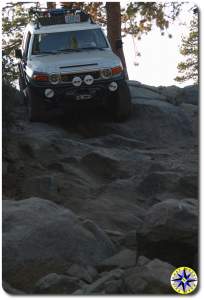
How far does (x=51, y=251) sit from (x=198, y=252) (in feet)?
4.71

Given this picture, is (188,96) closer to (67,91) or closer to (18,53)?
(18,53)

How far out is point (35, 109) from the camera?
11930 millimetres

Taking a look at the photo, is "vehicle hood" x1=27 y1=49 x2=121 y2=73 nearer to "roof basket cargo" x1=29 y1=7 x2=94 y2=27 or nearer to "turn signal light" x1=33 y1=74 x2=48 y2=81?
"turn signal light" x1=33 y1=74 x2=48 y2=81

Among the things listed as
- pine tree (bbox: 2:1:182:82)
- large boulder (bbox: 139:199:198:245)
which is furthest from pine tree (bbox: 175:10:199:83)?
large boulder (bbox: 139:199:198:245)

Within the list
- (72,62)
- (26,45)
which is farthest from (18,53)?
(72,62)

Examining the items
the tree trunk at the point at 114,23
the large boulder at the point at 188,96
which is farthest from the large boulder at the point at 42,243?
the tree trunk at the point at 114,23

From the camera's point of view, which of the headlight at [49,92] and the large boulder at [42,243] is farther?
the headlight at [49,92]

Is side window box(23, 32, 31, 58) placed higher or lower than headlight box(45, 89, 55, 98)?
higher

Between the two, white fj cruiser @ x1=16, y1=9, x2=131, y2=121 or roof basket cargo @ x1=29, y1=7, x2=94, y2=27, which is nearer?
white fj cruiser @ x1=16, y1=9, x2=131, y2=121

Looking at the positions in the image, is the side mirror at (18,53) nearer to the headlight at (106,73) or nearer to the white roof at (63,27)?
the white roof at (63,27)

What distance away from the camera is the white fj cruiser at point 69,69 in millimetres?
11656

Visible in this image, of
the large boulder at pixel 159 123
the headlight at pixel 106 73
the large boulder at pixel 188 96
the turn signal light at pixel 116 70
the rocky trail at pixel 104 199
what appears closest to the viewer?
the rocky trail at pixel 104 199

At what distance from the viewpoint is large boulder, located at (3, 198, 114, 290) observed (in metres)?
6.44

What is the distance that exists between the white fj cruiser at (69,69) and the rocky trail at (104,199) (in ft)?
1.58
